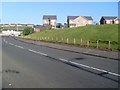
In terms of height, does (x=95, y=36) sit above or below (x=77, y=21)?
below

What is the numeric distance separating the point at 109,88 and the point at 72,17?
161705mm

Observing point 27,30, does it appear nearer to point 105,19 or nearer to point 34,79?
point 105,19

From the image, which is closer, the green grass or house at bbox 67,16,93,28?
the green grass

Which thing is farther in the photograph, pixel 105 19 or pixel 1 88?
pixel 105 19

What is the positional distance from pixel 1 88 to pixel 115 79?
14.4ft

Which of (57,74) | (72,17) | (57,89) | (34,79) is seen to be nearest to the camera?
(57,89)

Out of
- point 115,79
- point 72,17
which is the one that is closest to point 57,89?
point 115,79

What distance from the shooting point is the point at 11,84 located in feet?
37.1

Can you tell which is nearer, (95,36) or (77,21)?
(95,36)

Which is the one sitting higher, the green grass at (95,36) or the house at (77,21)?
the house at (77,21)

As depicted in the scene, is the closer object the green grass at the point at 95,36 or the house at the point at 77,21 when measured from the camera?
the green grass at the point at 95,36

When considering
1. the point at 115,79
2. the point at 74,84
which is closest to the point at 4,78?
the point at 74,84

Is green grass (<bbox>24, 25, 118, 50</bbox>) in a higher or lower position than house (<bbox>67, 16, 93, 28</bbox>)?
lower

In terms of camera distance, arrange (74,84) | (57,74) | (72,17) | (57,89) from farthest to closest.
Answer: (72,17), (57,74), (74,84), (57,89)
